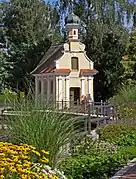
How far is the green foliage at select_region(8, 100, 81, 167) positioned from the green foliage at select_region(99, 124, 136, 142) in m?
7.04

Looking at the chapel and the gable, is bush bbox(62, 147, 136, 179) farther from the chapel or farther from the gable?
the gable

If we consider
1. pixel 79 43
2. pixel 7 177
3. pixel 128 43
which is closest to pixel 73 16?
pixel 79 43

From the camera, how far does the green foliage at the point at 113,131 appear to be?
16.2 m

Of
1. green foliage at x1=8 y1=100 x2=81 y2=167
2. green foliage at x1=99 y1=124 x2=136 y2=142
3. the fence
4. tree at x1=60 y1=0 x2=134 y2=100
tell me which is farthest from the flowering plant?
tree at x1=60 y1=0 x2=134 y2=100

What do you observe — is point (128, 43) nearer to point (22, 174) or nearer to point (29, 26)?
point (29, 26)

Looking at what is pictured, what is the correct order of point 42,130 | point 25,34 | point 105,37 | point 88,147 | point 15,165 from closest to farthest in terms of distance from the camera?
point 15,165 → point 42,130 → point 88,147 → point 105,37 → point 25,34

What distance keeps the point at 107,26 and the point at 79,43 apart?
3.23 metres

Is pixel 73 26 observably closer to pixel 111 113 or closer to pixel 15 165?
pixel 111 113

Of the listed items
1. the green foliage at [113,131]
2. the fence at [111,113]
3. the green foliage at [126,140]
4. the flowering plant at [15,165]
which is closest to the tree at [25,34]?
the fence at [111,113]

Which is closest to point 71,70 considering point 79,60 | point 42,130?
point 79,60

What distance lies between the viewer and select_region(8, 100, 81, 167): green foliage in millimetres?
8398

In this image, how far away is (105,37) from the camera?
4881 cm

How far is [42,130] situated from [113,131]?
909 centimetres

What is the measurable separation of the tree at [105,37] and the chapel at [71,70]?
1.63m
